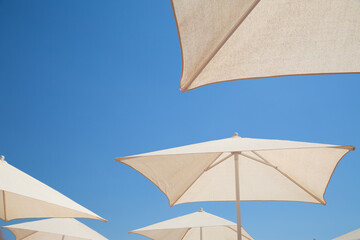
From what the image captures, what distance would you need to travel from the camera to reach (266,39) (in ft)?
9.95

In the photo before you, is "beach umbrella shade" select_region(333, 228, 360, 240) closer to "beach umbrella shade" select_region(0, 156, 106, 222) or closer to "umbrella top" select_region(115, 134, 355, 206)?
"umbrella top" select_region(115, 134, 355, 206)

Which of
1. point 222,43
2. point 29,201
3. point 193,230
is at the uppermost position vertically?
point 193,230

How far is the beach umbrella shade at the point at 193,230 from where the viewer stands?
7.73 metres

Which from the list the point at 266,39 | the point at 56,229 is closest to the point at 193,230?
the point at 56,229

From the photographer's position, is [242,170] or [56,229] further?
[56,229]

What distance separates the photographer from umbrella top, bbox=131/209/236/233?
768 cm

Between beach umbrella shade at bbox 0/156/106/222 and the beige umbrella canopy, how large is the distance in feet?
8.91

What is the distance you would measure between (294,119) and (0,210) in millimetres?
19279

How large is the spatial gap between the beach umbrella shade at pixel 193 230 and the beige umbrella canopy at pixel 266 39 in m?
4.94

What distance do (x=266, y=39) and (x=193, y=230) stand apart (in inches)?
306

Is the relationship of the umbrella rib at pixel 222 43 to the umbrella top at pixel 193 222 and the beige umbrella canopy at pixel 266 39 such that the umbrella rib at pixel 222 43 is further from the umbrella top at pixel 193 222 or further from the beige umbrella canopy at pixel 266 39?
the umbrella top at pixel 193 222

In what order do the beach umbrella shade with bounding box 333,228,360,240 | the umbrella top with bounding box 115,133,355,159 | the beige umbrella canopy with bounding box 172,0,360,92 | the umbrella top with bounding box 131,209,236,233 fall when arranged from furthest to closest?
the umbrella top with bounding box 131,209,236,233 < the beach umbrella shade with bounding box 333,228,360,240 < the umbrella top with bounding box 115,133,355,159 < the beige umbrella canopy with bounding box 172,0,360,92

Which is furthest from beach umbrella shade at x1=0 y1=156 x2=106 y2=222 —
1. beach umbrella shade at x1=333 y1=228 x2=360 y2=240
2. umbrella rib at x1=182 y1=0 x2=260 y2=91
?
beach umbrella shade at x1=333 y1=228 x2=360 y2=240

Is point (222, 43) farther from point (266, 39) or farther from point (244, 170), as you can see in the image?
point (244, 170)
